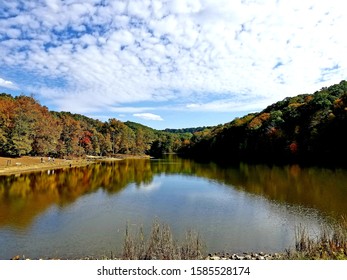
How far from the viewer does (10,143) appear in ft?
189

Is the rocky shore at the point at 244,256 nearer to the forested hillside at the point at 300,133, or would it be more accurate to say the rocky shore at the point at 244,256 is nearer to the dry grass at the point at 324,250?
the dry grass at the point at 324,250

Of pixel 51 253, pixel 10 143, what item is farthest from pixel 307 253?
pixel 10 143

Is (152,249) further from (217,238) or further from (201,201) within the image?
(201,201)

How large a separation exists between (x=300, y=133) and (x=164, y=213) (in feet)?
187

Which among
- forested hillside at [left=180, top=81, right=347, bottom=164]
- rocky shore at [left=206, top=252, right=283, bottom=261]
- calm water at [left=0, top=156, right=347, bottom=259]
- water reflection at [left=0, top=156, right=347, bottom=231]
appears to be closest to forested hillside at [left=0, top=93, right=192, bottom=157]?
water reflection at [left=0, top=156, right=347, bottom=231]

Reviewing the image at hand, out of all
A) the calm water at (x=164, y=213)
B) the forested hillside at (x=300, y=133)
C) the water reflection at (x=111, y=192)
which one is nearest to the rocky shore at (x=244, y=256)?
the calm water at (x=164, y=213)

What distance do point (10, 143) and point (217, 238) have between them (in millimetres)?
53010

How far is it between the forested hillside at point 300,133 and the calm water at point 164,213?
91.9 feet

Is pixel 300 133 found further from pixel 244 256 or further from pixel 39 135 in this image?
pixel 244 256

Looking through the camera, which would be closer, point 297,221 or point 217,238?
point 217,238

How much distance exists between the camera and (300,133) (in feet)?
231

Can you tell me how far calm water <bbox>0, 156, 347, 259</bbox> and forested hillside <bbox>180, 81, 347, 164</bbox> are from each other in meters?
28.0

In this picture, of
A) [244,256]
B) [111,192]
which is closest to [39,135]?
[111,192]

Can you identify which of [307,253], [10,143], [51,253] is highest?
[10,143]
